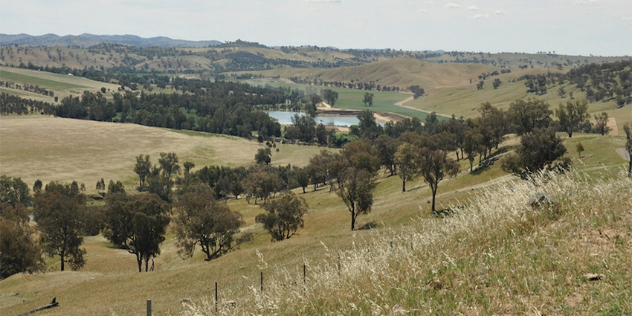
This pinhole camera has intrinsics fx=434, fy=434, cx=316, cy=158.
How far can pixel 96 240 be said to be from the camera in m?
103

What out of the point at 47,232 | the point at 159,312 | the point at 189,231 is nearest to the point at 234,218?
the point at 189,231

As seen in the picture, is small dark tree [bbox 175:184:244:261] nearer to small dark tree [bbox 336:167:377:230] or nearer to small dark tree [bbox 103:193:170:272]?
small dark tree [bbox 103:193:170:272]

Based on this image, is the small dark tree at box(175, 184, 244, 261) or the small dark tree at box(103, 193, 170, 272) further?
the small dark tree at box(175, 184, 244, 261)

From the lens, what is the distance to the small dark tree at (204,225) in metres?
73.7

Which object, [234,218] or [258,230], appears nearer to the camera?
[234,218]

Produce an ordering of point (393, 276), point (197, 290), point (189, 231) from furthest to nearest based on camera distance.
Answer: point (189, 231)
point (197, 290)
point (393, 276)

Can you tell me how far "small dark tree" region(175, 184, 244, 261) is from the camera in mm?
73688

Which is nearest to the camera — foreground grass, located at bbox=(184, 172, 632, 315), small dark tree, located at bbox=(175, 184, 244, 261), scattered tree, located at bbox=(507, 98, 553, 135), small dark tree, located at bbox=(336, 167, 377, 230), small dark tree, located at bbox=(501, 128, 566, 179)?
foreground grass, located at bbox=(184, 172, 632, 315)

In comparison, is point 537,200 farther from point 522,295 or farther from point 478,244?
point 522,295

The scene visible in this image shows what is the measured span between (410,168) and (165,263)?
57.9 metres

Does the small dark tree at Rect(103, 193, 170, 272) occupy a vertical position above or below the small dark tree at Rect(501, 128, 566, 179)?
below

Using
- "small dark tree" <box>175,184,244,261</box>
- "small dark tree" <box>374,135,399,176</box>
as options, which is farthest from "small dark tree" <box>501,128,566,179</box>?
"small dark tree" <box>374,135,399,176</box>

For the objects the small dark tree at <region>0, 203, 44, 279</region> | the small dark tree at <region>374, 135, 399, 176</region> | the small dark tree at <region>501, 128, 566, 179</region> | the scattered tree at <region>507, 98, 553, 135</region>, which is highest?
the scattered tree at <region>507, 98, 553, 135</region>

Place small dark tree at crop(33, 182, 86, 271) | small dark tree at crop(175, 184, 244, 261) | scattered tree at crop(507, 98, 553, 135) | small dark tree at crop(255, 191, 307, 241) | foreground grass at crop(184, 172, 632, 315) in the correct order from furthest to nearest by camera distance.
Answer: scattered tree at crop(507, 98, 553, 135), small dark tree at crop(255, 191, 307, 241), small dark tree at crop(33, 182, 86, 271), small dark tree at crop(175, 184, 244, 261), foreground grass at crop(184, 172, 632, 315)
